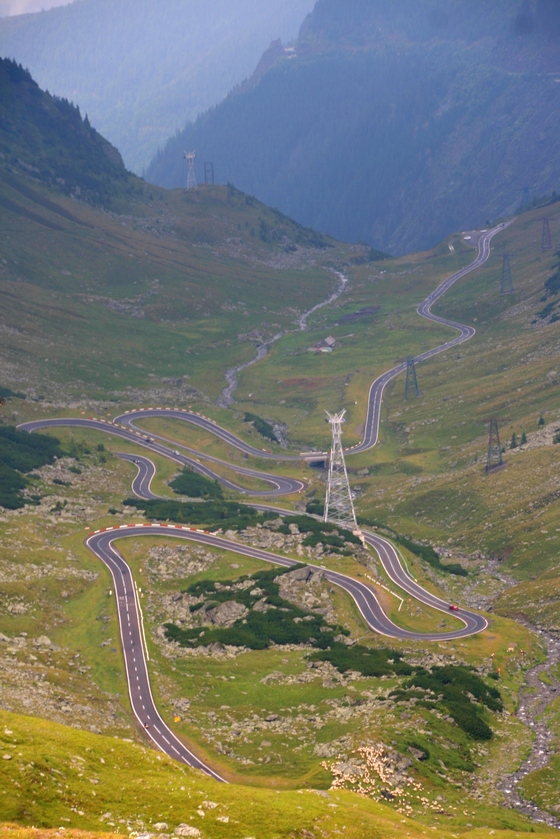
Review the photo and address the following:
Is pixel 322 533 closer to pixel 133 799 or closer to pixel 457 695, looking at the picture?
pixel 457 695

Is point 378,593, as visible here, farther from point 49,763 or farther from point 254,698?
point 49,763

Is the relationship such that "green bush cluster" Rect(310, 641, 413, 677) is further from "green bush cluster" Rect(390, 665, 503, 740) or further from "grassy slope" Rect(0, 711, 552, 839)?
"grassy slope" Rect(0, 711, 552, 839)

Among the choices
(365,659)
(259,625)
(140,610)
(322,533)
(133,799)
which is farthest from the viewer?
(322,533)

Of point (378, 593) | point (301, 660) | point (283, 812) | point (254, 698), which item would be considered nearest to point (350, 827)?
point (283, 812)

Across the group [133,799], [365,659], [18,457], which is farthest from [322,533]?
[133,799]

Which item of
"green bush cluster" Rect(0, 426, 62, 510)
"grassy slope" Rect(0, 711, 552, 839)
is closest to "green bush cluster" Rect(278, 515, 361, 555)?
"green bush cluster" Rect(0, 426, 62, 510)
